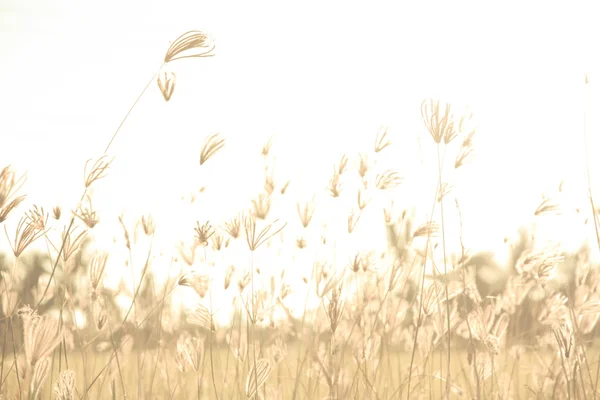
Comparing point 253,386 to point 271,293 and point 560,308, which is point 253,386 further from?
point 560,308

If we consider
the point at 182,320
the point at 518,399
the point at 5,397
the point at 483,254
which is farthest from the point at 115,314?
the point at 483,254

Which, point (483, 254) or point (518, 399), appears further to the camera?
point (483, 254)

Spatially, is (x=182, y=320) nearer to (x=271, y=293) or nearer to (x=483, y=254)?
(x=271, y=293)

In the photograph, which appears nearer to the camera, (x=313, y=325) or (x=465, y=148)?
(x=465, y=148)

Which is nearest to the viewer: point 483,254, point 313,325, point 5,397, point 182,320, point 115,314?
point 5,397

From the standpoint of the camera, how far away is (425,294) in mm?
2387

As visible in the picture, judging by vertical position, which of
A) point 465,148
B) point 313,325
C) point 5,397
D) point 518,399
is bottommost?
point 518,399

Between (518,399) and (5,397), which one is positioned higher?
(5,397)

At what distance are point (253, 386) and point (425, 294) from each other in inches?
33.9

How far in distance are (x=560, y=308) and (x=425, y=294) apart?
0.65 m

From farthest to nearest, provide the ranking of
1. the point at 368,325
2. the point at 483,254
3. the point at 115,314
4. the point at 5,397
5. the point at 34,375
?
the point at 483,254, the point at 115,314, the point at 368,325, the point at 5,397, the point at 34,375

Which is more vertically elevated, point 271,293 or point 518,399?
point 271,293

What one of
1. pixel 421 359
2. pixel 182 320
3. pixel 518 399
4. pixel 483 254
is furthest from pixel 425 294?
pixel 483 254

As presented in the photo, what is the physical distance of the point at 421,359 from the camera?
2.77 meters
